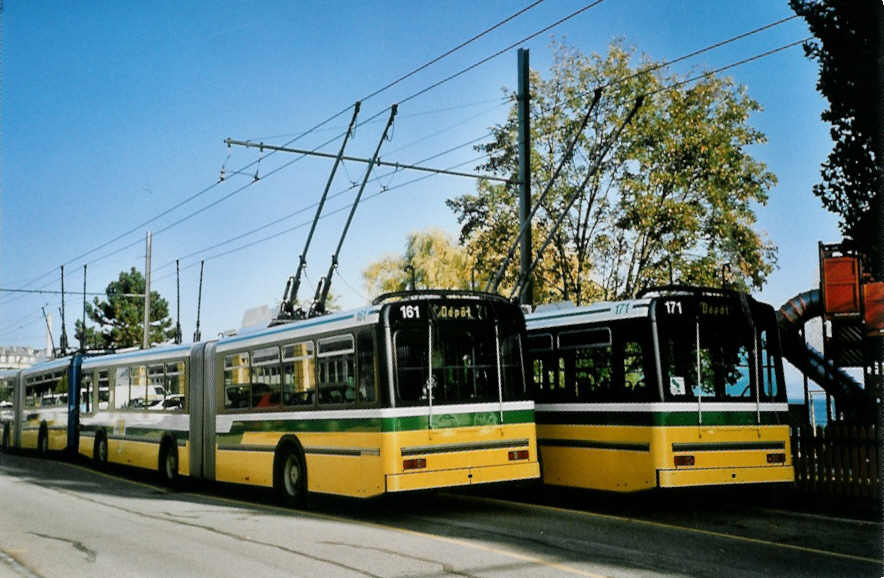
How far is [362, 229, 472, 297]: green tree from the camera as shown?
160ft

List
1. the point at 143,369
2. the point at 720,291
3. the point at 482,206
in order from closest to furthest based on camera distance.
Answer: the point at 720,291 < the point at 143,369 < the point at 482,206

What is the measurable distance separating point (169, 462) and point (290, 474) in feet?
18.1

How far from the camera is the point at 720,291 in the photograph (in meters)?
13.2

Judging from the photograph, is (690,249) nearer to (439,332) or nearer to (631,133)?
(631,133)

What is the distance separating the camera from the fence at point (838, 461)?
13804 mm

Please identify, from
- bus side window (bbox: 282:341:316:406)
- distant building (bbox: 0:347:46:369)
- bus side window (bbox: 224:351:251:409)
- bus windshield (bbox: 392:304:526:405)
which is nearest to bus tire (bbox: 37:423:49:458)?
bus side window (bbox: 224:351:251:409)

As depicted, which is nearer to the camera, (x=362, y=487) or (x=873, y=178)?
(x=362, y=487)

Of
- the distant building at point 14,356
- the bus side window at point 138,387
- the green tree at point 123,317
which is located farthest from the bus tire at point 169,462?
the distant building at point 14,356

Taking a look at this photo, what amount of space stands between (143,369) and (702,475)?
12.5 metres

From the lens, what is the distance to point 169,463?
19.0 m

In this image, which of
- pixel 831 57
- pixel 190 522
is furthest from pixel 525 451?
pixel 831 57

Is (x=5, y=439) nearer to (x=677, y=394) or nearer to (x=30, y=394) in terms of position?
(x=30, y=394)

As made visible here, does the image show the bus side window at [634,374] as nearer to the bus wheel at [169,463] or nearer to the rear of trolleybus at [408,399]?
the rear of trolleybus at [408,399]

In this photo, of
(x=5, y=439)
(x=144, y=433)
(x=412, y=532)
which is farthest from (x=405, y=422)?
(x=5, y=439)
